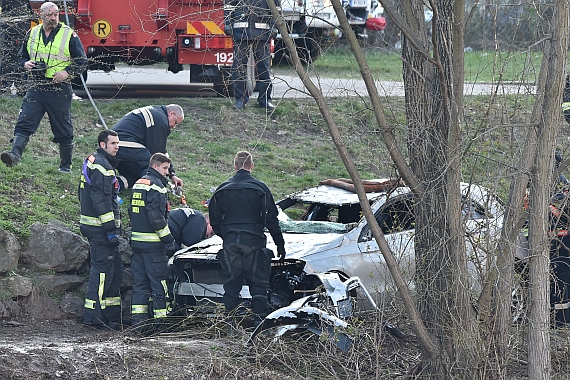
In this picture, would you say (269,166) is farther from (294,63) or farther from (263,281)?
(294,63)

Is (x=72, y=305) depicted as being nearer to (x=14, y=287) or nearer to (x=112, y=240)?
(x=14, y=287)

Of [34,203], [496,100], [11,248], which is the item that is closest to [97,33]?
[34,203]

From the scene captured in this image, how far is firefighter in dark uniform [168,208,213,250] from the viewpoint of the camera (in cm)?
868

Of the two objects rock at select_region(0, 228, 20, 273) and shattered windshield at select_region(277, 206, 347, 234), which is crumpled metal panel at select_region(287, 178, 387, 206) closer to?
shattered windshield at select_region(277, 206, 347, 234)

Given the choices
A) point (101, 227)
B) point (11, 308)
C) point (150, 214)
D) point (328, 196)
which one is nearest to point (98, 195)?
point (101, 227)

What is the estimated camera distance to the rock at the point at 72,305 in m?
8.55

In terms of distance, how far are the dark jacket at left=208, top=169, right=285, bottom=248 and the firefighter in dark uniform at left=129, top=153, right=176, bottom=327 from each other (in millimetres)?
574

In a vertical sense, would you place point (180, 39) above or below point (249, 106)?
above

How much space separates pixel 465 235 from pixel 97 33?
8.96 meters

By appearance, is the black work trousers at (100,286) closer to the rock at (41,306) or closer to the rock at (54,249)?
the rock at (41,306)

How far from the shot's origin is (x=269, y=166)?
39.5ft

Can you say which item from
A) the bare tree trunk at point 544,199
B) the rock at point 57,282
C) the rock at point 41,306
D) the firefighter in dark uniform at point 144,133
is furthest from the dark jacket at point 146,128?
the bare tree trunk at point 544,199

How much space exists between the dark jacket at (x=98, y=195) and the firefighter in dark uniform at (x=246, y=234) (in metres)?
1.09

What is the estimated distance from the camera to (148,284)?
8.16 meters
